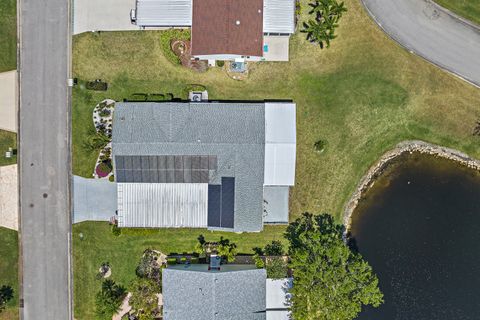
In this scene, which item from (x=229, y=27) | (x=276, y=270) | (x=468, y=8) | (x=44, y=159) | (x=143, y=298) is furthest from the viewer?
(x=44, y=159)

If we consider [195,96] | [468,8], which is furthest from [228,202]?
[468,8]

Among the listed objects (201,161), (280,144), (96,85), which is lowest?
(201,161)

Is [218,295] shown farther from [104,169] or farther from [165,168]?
[104,169]

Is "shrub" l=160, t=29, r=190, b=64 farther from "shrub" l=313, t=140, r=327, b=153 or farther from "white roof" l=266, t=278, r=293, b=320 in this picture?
"white roof" l=266, t=278, r=293, b=320

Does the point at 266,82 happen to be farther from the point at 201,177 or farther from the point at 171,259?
the point at 171,259

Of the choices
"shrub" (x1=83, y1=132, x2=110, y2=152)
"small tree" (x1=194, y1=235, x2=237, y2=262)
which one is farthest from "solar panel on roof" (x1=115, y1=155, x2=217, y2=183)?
"small tree" (x1=194, y1=235, x2=237, y2=262)
